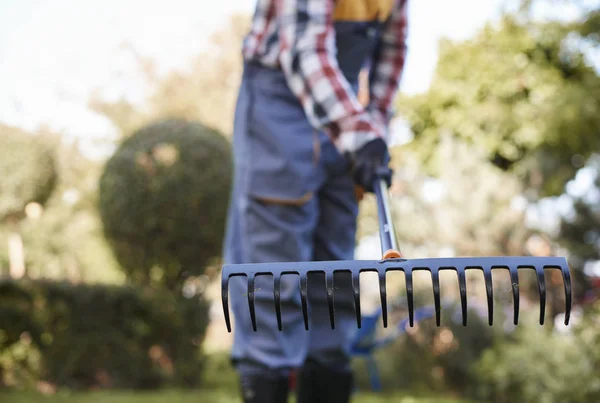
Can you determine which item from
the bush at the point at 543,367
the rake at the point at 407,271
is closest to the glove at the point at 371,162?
the rake at the point at 407,271

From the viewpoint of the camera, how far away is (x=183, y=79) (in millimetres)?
16469

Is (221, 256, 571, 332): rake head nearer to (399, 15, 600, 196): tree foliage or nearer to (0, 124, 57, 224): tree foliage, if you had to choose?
(0, 124, 57, 224): tree foliage

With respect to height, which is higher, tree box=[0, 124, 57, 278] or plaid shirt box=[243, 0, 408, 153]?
plaid shirt box=[243, 0, 408, 153]

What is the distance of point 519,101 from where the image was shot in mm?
14172

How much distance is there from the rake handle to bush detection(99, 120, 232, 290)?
459 centimetres

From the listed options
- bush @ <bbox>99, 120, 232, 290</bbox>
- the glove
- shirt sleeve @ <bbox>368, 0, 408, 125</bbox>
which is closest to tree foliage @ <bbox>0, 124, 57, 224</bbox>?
bush @ <bbox>99, 120, 232, 290</bbox>

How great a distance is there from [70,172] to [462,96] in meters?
10.4

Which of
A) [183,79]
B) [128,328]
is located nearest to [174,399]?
[128,328]

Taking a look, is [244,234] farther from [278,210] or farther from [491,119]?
[491,119]

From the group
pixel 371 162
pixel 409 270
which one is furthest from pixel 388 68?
pixel 409 270

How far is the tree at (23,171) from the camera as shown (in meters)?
8.36

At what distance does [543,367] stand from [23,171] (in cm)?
673

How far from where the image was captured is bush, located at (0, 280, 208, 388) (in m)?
5.25

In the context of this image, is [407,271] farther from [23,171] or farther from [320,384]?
[23,171]
